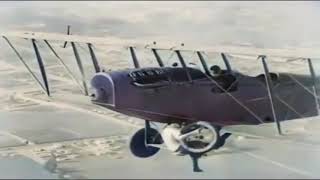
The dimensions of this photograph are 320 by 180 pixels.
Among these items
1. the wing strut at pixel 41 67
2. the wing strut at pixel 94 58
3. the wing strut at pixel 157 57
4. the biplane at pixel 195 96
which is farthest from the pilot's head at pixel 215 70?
the wing strut at pixel 41 67

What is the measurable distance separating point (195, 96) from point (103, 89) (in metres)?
0.31

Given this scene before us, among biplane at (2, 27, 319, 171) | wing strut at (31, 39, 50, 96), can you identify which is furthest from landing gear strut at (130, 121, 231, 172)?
wing strut at (31, 39, 50, 96)

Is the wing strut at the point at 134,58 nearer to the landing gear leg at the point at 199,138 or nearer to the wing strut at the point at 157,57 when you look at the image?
the wing strut at the point at 157,57

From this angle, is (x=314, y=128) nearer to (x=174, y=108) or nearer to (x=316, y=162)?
(x=316, y=162)

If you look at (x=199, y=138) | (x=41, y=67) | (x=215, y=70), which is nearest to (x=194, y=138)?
(x=199, y=138)

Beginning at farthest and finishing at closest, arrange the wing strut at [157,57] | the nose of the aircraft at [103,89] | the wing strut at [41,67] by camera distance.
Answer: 1. the wing strut at [41,67]
2. the wing strut at [157,57]
3. the nose of the aircraft at [103,89]

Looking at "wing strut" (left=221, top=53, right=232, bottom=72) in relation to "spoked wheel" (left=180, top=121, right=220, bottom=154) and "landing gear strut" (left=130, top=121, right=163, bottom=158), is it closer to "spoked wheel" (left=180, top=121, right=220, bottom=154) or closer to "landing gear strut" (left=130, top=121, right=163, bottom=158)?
"spoked wheel" (left=180, top=121, right=220, bottom=154)

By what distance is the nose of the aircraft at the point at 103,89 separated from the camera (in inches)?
81.7

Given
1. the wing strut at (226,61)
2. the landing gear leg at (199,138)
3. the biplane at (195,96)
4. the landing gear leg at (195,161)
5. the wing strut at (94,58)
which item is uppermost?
the wing strut at (94,58)

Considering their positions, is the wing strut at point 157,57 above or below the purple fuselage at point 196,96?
above

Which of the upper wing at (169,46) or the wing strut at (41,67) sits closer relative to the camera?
the upper wing at (169,46)

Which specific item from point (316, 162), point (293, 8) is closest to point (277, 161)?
point (316, 162)

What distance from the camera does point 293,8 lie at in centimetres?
239

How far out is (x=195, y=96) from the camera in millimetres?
2168
